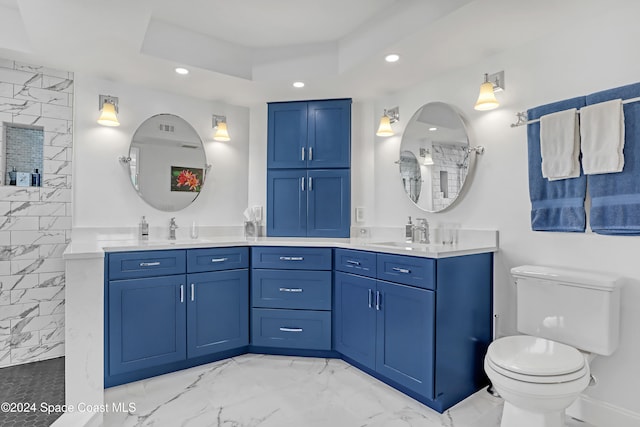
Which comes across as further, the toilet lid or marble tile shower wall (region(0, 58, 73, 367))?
marble tile shower wall (region(0, 58, 73, 367))

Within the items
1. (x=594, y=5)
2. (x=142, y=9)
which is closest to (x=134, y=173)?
(x=142, y=9)

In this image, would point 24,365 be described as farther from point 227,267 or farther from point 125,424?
point 227,267

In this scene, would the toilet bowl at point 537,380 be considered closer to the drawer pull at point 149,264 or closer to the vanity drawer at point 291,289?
the vanity drawer at point 291,289

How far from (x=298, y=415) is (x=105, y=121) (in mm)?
2429

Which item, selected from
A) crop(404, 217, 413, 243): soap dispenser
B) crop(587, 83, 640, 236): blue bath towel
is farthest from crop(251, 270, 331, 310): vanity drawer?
crop(587, 83, 640, 236): blue bath towel

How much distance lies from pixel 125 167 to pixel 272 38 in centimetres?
154

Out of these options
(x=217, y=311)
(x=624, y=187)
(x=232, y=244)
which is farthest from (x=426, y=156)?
(x=217, y=311)

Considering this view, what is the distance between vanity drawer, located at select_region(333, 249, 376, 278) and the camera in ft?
7.76

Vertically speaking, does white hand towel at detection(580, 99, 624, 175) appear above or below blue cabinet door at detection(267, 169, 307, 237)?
above

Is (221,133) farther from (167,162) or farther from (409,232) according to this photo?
(409,232)

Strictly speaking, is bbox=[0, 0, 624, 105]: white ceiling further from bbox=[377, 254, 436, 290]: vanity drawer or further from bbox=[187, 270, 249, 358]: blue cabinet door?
bbox=[187, 270, 249, 358]: blue cabinet door

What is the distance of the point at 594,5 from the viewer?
1753mm

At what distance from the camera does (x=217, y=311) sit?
102 inches

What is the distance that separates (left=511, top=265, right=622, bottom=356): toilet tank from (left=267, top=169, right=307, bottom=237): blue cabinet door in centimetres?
180
